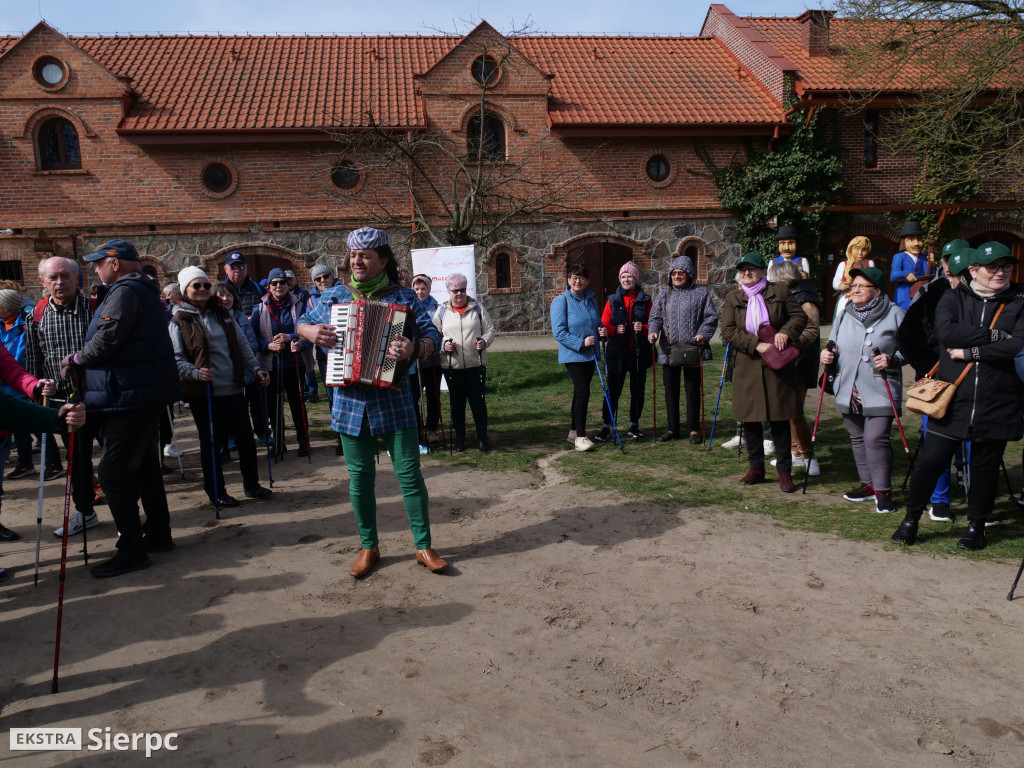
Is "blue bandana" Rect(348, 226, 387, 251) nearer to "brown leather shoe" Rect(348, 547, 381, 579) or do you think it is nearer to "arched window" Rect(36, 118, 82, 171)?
"brown leather shoe" Rect(348, 547, 381, 579)

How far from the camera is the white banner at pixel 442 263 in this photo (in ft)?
36.6

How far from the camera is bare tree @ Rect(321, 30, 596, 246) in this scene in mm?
18094

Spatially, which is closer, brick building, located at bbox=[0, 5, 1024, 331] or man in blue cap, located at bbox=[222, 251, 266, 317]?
man in blue cap, located at bbox=[222, 251, 266, 317]

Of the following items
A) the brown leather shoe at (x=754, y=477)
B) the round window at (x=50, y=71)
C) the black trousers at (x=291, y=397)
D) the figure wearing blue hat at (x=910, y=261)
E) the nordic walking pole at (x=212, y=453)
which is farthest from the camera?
the round window at (x=50, y=71)

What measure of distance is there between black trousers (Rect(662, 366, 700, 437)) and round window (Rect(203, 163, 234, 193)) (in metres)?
14.2

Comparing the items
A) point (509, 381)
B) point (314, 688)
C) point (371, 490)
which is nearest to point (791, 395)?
point (371, 490)

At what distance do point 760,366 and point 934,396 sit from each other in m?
1.62

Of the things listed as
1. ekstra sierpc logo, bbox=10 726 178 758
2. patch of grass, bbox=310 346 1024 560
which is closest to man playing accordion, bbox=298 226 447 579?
ekstra sierpc logo, bbox=10 726 178 758

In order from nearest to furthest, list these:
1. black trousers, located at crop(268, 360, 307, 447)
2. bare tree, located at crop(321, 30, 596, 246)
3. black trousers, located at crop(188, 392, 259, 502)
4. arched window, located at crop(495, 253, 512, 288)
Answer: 1. black trousers, located at crop(188, 392, 259, 502)
2. black trousers, located at crop(268, 360, 307, 447)
3. bare tree, located at crop(321, 30, 596, 246)
4. arched window, located at crop(495, 253, 512, 288)

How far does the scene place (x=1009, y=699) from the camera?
3162 mm

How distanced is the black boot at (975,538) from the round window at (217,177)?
58.1ft

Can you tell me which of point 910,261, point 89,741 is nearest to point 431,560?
point 89,741

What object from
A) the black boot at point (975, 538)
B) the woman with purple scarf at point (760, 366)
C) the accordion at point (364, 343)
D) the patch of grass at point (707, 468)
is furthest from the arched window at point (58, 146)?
the black boot at point (975, 538)

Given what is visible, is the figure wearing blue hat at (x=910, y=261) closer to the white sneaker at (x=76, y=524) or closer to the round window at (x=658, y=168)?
the white sneaker at (x=76, y=524)
